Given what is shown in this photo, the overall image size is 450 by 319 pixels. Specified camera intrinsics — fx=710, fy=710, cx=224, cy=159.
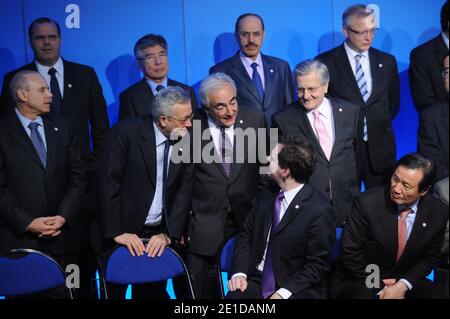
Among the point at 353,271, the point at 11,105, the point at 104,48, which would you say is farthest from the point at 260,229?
the point at 104,48

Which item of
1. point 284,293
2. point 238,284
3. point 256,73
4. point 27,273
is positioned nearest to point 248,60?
point 256,73

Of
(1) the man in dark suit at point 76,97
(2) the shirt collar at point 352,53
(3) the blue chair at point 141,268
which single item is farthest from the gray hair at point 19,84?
(2) the shirt collar at point 352,53

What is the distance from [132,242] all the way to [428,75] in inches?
89.5

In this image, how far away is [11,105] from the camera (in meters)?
4.66

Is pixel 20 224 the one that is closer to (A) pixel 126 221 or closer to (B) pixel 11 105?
(A) pixel 126 221

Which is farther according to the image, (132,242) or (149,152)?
(149,152)

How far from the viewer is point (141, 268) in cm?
397

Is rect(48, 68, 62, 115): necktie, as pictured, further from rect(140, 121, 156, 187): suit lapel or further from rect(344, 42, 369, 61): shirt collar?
rect(344, 42, 369, 61): shirt collar

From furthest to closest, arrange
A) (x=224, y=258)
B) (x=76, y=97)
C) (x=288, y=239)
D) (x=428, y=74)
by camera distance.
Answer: (x=76, y=97)
(x=428, y=74)
(x=224, y=258)
(x=288, y=239)

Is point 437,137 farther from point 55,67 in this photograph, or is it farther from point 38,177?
point 55,67

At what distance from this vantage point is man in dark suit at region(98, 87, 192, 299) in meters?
4.12

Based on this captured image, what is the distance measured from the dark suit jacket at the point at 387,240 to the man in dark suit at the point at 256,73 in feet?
3.80

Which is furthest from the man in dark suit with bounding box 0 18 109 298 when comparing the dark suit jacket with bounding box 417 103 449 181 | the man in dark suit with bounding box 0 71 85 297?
the dark suit jacket with bounding box 417 103 449 181
